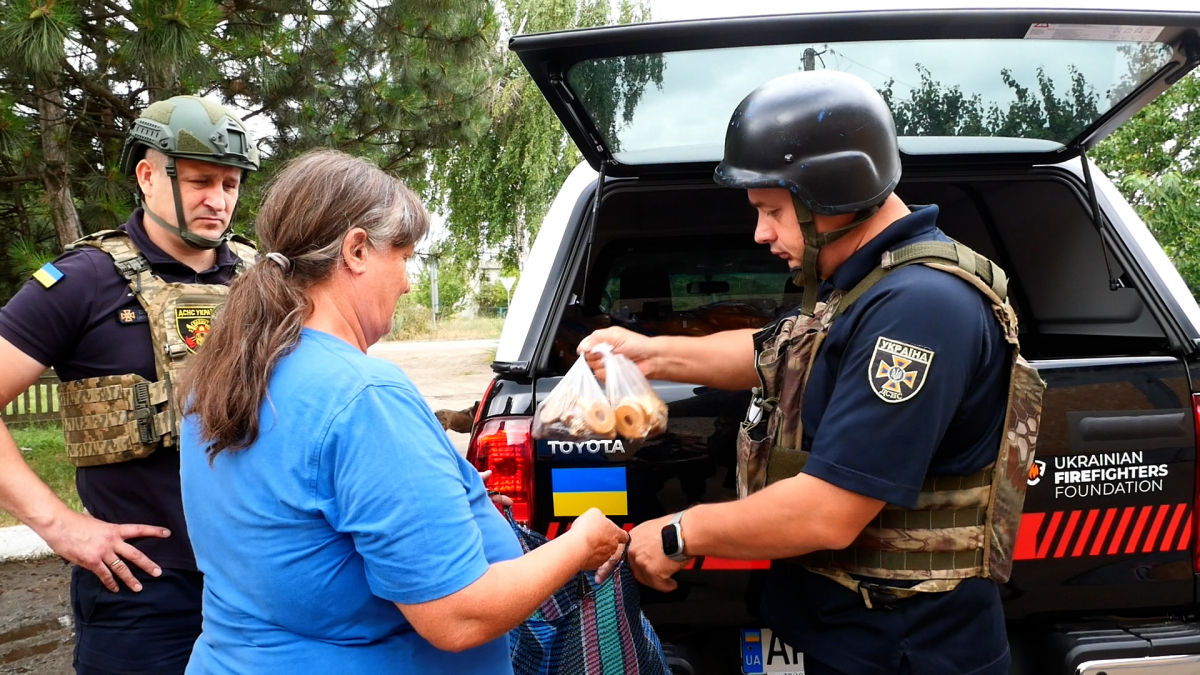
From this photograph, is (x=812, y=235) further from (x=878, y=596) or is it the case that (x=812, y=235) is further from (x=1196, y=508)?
(x=1196, y=508)

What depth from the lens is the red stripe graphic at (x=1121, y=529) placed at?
2197 mm

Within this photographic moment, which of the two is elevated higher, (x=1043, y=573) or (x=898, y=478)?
(x=898, y=478)

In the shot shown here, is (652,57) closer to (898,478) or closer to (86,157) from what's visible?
(898,478)

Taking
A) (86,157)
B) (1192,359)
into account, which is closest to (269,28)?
(86,157)

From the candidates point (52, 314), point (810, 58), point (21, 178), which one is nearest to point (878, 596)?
point (810, 58)

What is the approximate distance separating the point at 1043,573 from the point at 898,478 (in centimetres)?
100

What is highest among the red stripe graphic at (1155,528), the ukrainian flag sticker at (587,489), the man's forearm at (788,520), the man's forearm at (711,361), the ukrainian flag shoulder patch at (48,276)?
the ukrainian flag shoulder patch at (48,276)

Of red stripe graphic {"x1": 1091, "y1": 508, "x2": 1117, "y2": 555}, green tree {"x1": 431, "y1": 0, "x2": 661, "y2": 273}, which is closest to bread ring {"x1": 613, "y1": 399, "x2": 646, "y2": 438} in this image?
red stripe graphic {"x1": 1091, "y1": 508, "x2": 1117, "y2": 555}

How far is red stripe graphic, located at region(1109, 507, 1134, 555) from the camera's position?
220 cm

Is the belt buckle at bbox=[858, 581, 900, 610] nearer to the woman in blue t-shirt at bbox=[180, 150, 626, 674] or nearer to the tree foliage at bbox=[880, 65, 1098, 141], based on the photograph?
the woman in blue t-shirt at bbox=[180, 150, 626, 674]

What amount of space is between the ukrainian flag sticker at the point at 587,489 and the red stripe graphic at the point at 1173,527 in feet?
4.53

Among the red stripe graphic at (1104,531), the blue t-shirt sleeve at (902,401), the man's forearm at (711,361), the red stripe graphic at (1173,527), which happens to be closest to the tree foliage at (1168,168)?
the red stripe graphic at (1173,527)

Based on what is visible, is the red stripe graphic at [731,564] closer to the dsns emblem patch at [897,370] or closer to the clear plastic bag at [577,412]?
the clear plastic bag at [577,412]

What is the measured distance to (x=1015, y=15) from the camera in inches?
72.9
